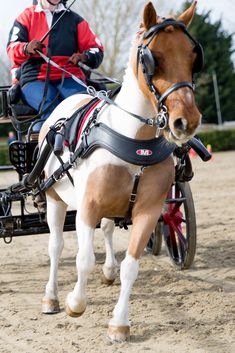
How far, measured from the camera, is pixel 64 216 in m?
4.82

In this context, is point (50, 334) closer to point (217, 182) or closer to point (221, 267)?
point (221, 267)

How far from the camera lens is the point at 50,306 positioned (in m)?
4.52

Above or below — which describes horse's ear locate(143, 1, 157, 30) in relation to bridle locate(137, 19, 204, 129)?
above

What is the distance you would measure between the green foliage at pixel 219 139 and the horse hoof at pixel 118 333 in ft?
67.1

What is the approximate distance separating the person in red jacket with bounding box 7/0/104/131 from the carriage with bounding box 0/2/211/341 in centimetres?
39

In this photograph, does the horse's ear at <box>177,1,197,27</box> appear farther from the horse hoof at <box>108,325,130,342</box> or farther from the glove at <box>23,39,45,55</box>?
the horse hoof at <box>108,325,130,342</box>

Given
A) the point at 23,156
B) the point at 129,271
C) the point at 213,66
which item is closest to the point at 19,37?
the point at 23,156

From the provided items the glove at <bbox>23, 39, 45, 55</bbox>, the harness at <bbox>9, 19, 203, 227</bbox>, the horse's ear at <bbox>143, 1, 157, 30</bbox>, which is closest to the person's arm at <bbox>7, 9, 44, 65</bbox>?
the glove at <bbox>23, 39, 45, 55</bbox>

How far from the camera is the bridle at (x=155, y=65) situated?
3236 millimetres

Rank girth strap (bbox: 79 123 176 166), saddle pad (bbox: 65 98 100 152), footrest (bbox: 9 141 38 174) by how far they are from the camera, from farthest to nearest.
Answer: footrest (bbox: 9 141 38 174) < saddle pad (bbox: 65 98 100 152) < girth strap (bbox: 79 123 176 166)

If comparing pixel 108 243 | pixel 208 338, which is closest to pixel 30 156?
pixel 108 243

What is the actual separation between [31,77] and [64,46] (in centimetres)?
38

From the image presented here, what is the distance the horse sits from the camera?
3242mm

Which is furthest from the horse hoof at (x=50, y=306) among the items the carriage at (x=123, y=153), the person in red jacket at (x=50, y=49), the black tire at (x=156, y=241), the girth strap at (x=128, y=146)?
the black tire at (x=156, y=241)
